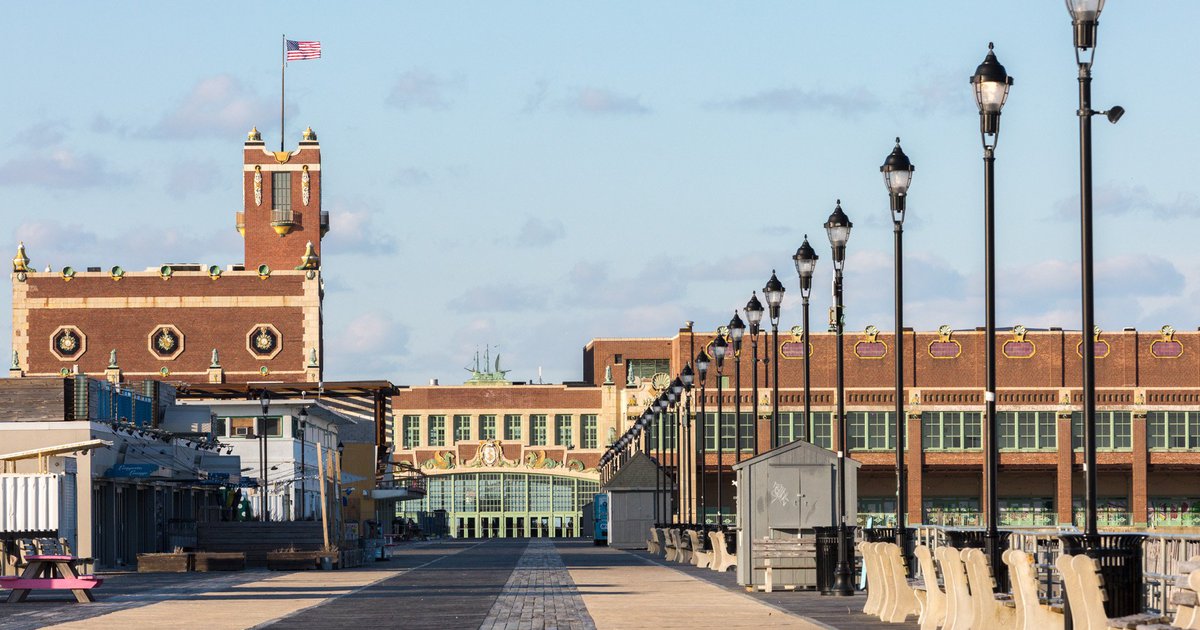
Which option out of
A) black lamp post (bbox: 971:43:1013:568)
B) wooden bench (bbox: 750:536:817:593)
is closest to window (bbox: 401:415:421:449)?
wooden bench (bbox: 750:536:817:593)

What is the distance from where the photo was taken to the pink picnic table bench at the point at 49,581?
31.1 metres

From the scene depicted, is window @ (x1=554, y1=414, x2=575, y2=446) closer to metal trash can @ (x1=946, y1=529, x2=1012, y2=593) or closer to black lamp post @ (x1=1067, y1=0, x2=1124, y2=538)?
metal trash can @ (x1=946, y1=529, x2=1012, y2=593)

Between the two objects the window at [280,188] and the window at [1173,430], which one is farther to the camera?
the window at [280,188]

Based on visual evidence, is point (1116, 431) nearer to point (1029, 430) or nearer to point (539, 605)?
point (1029, 430)

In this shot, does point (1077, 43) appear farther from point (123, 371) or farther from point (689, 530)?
point (123, 371)

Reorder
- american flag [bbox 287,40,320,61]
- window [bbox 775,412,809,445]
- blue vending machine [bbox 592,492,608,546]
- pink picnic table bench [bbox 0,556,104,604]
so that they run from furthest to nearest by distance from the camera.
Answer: american flag [bbox 287,40,320,61], window [bbox 775,412,809,445], blue vending machine [bbox 592,492,608,546], pink picnic table bench [bbox 0,556,104,604]

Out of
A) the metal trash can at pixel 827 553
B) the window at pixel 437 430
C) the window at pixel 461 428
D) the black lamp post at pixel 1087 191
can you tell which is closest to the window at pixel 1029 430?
the window at pixel 461 428

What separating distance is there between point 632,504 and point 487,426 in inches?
1927

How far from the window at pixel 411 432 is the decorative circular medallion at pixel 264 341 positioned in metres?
14.9

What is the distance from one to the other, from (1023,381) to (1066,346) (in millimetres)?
2738

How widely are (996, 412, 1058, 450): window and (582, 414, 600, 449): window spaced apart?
1271 inches

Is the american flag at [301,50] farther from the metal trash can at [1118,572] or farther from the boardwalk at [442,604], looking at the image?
the metal trash can at [1118,572]

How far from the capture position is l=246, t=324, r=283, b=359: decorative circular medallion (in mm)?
112562

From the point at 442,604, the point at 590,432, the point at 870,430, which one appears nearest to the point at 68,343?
the point at 590,432
